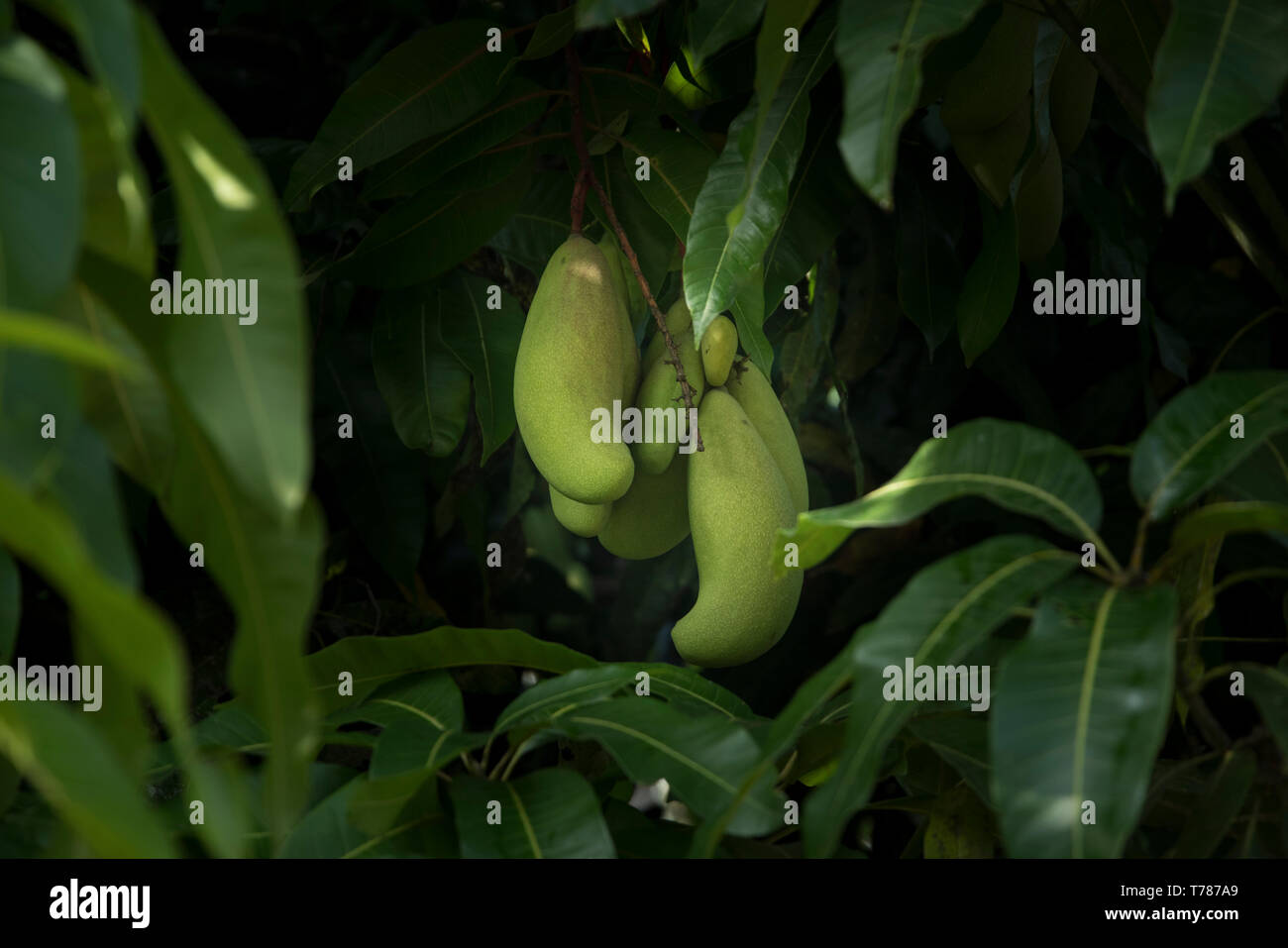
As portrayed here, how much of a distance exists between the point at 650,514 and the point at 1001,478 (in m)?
0.43

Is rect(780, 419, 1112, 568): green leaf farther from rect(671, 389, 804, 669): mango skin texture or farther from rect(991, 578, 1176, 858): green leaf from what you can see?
rect(671, 389, 804, 669): mango skin texture

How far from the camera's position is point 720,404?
1.04 metres

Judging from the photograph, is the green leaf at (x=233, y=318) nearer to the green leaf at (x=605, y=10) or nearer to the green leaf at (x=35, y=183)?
the green leaf at (x=35, y=183)

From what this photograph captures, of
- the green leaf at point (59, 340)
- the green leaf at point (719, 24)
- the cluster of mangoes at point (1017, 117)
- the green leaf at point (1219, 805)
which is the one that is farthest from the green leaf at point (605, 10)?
the green leaf at point (1219, 805)

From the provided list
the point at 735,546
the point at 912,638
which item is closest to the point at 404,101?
the point at 735,546

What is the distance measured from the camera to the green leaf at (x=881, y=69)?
28.0 inches

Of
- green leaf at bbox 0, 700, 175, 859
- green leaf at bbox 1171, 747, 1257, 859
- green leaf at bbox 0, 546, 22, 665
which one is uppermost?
green leaf at bbox 0, 546, 22, 665

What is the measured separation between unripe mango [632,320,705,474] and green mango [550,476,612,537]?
0.17ft

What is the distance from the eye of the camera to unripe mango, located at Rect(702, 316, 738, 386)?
1.06 m

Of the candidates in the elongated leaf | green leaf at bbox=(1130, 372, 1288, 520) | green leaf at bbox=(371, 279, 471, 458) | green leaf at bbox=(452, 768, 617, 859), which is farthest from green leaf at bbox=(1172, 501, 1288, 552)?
green leaf at bbox=(371, 279, 471, 458)

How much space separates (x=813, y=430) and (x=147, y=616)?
59.0 inches
